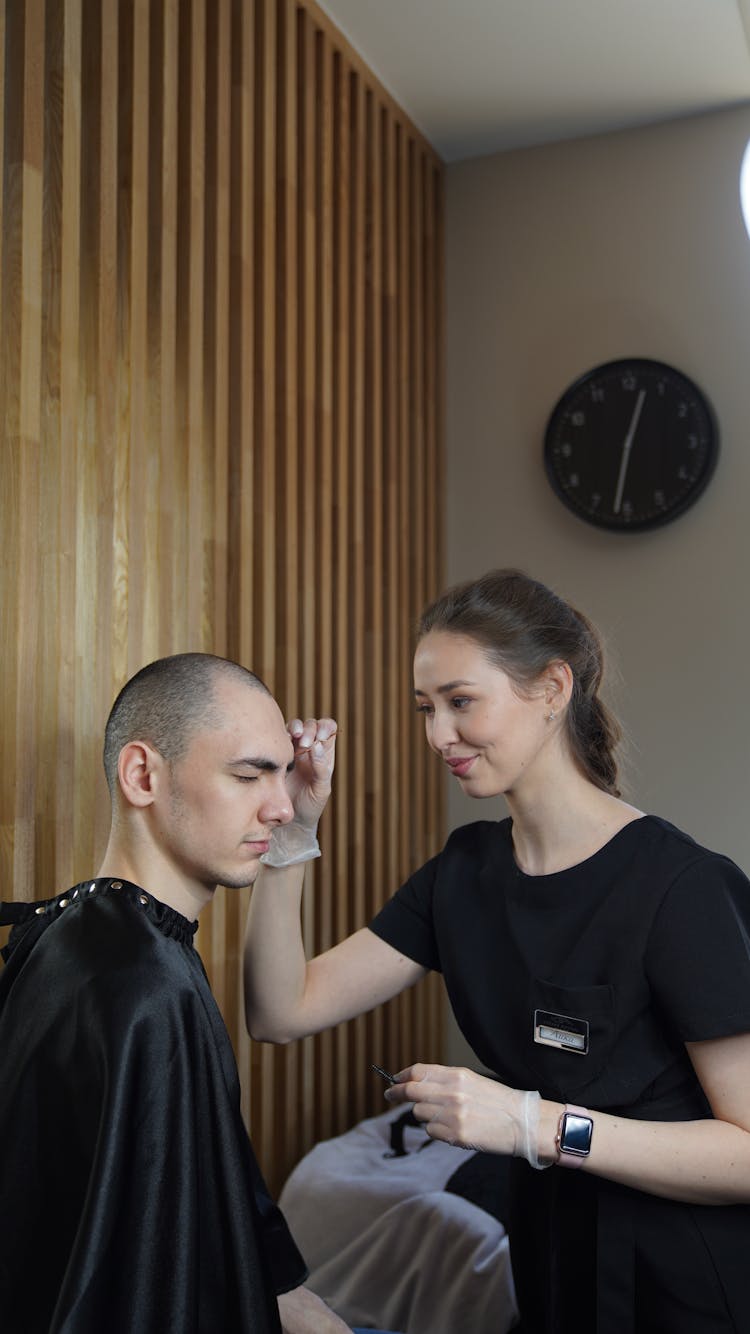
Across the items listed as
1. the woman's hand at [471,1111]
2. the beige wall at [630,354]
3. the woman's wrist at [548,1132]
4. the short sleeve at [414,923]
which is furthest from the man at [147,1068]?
the beige wall at [630,354]

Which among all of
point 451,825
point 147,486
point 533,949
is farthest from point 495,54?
point 533,949

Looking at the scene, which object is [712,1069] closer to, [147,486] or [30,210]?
[147,486]

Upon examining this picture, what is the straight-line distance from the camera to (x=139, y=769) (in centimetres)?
153

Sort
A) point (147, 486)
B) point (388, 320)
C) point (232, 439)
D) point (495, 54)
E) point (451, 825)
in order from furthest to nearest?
1. point (451, 825)
2. point (388, 320)
3. point (495, 54)
4. point (232, 439)
5. point (147, 486)

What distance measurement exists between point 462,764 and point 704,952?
45 centimetres

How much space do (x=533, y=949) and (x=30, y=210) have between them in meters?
1.43

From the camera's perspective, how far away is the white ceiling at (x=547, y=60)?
3074mm

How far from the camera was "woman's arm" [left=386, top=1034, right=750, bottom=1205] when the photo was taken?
1468 millimetres

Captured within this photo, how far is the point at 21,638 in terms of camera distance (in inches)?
75.7

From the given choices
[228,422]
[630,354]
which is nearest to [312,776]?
[228,422]

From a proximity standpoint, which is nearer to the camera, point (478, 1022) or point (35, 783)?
point (478, 1022)

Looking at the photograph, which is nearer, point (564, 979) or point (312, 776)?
point (564, 979)

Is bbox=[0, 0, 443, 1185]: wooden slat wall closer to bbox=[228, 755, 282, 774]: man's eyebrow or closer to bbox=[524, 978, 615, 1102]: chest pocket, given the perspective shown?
bbox=[228, 755, 282, 774]: man's eyebrow

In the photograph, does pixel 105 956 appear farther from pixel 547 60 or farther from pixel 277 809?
pixel 547 60
